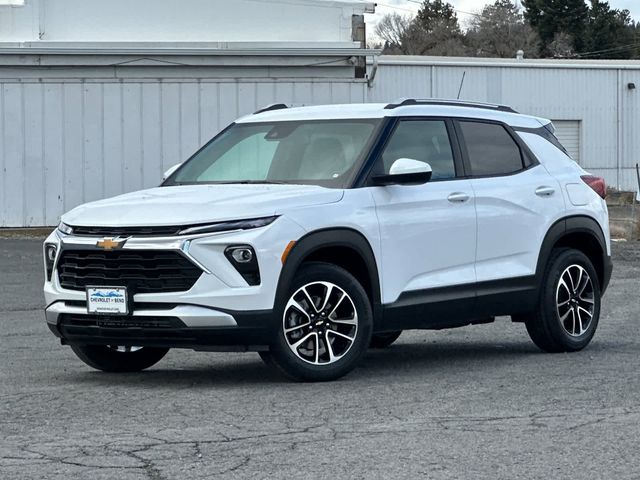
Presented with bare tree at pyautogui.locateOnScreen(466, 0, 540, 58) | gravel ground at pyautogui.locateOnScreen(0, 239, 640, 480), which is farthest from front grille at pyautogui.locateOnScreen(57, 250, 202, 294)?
bare tree at pyautogui.locateOnScreen(466, 0, 540, 58)

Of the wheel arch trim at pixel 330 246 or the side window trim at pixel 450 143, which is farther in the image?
the side window trim at pixel 450 143

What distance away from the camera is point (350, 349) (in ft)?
28.6

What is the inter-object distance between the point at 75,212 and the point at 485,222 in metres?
2.84

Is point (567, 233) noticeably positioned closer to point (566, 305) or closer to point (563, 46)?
point (566, 305)

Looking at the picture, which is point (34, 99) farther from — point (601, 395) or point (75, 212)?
point (601, 395)

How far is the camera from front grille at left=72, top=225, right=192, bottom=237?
Answer: 8289mm

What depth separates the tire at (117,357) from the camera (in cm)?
938

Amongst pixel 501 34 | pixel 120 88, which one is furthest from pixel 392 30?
pixel 120 88

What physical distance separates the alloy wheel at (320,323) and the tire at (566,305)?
6.80ft

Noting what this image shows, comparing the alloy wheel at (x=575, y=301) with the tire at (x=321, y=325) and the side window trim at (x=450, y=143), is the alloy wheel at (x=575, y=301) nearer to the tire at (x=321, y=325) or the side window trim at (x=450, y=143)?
the side window trim at (x=450, y=143)

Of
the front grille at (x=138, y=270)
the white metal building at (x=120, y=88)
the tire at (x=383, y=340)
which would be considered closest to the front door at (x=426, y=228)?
the front grille at (x=138, y=270)

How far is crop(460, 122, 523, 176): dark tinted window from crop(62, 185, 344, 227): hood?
4.97 feet

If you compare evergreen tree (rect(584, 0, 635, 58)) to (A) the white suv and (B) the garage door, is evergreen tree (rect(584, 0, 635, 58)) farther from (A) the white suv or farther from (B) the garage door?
(A) the white suv

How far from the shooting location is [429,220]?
9.38m
